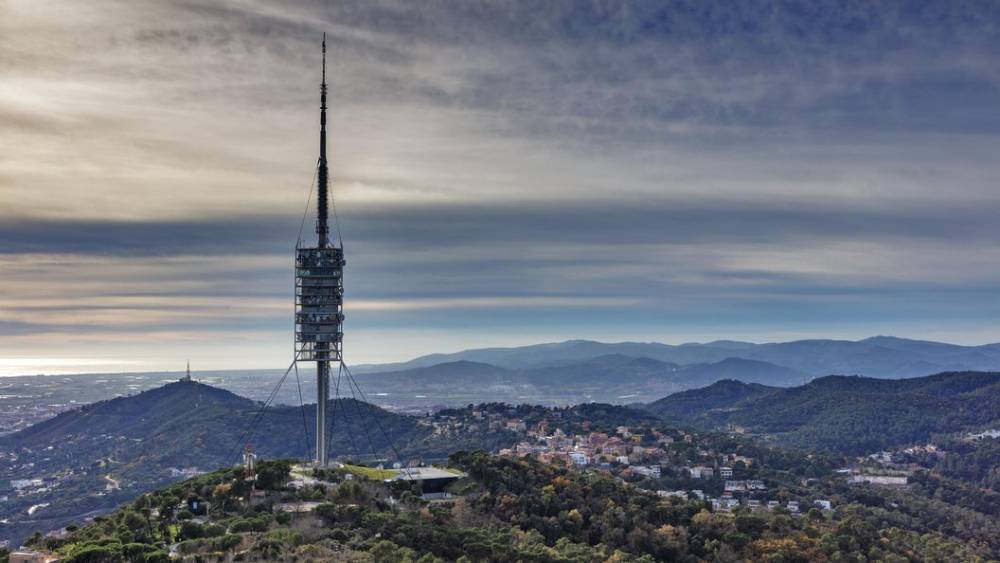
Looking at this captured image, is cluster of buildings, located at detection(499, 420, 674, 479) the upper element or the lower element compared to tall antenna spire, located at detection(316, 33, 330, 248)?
lower

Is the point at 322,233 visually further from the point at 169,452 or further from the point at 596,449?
the point at 169,452

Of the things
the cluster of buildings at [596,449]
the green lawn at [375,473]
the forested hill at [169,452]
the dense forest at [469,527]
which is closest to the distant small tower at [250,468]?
the dense forest at [469,527]

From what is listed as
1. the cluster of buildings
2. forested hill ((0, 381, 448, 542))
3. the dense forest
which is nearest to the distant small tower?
the dense forest

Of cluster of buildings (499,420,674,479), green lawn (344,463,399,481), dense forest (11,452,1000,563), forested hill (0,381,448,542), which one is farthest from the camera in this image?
forested hill (0,381,448,542)

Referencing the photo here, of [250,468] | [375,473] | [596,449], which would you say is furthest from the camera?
[596,449]

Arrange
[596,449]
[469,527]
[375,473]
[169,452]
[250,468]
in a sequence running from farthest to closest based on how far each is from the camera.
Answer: [169,452] < [596,449] < [375,473] < [250,468] < [469,527]

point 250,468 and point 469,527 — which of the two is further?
point 250,468

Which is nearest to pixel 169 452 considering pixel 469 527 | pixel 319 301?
pixel 319 301

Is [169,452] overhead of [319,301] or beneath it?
beneath

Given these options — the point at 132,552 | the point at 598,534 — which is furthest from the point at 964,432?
the point at 132,552

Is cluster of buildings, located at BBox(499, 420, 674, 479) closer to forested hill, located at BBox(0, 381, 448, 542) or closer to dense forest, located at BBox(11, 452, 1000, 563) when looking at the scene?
forested hill, located at BBox(0, 381, 448, 542)

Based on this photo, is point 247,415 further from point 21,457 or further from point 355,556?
point 355,556

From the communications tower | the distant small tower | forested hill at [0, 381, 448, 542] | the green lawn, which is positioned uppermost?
the communications tower
